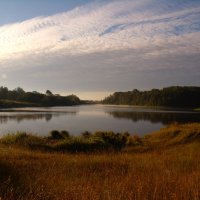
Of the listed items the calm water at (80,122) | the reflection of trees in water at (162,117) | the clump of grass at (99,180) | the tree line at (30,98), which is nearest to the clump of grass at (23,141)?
the clump of grass at (99,180)

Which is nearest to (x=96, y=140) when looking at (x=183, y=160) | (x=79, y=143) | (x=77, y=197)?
(x=79, y=143)

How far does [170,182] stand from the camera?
6.64 metres

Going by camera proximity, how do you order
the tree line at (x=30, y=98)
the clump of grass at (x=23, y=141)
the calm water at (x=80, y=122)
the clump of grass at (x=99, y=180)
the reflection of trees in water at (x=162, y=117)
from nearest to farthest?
1. the clump of grass at (x=99, y=180)
2. the clump of grass at (x=23, y=141)
3. the calm water at (x=80, y=122)
4. the reflection of trees in water at (x=162, y=117)
5. the tree line at (x=30, y=98)

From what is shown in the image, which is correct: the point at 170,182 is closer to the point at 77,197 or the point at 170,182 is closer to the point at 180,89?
the point at 77,197

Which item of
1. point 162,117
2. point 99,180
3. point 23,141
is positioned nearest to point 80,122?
point 162,117

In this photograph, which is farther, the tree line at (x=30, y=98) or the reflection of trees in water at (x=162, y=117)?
the tree line at (x=30, y=98)

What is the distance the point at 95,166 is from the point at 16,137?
11423mm

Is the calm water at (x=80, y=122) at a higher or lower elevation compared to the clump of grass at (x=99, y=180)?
lower

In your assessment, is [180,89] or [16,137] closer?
[16,137]

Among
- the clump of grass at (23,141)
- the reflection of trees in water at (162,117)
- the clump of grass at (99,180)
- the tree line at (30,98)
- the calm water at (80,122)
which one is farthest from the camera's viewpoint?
the tree line at (30,98)

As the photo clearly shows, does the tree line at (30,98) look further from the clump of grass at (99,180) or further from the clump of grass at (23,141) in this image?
the clump of grass at (99,180)

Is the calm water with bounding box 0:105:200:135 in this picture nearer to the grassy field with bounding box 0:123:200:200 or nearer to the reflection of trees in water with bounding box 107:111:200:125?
the reflection of trees in water with bounding box 107:111:200:125

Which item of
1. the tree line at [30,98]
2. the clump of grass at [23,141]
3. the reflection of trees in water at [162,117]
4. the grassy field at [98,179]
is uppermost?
the tree line at [30,98]

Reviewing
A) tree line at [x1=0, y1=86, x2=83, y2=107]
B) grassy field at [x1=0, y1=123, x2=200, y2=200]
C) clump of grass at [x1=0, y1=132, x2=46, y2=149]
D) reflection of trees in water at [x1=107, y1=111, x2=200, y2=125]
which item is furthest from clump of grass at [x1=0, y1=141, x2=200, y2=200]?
tree line at [x1=0, y1=86, x2=83, y2=107]
